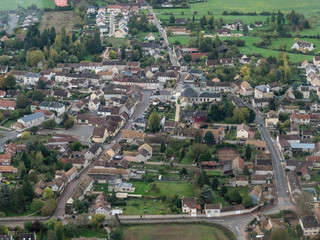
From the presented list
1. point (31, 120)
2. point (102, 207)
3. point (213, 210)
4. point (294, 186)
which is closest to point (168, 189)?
point (213, 210)

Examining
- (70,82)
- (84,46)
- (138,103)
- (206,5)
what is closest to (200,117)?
(138,103)

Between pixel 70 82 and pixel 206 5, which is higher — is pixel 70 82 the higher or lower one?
the lower one

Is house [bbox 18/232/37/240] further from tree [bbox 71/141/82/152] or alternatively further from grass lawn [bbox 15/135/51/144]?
grass lawn [bbox 15/135/51/144]

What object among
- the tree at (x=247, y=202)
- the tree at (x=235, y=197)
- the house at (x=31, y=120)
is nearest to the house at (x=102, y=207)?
the tree at (x=235, y=197)

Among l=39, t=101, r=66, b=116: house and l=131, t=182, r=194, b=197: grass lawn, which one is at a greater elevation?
l=39, t=101, r=66, b=116: house

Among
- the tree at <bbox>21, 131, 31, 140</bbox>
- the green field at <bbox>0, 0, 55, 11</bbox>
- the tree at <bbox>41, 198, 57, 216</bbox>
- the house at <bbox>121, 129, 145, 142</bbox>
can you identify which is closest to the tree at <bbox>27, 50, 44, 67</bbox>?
the tree at <bbox>21, 131, 31, 140</bbox>

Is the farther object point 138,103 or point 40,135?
point 138,103

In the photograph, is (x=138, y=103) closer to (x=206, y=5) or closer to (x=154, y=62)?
(x=154, y=62)
